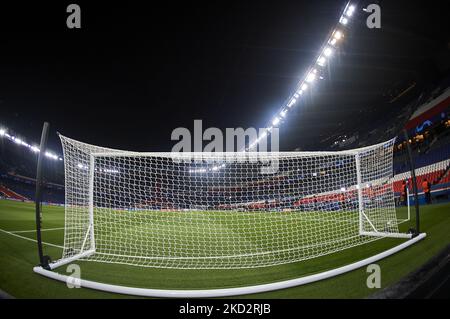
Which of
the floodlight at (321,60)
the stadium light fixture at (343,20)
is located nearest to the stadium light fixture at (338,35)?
the stadium light fixture at (343,20)

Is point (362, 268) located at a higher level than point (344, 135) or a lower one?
lower

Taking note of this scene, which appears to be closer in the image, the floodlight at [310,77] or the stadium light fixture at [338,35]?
the stadium light fixture at [338,35]

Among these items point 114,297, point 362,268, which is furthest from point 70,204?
point 362,268

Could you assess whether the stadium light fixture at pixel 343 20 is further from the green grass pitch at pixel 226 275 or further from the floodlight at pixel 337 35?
the green grass pitch at pixel 226 275

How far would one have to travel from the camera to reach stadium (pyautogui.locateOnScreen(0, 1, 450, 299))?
86.4 inches

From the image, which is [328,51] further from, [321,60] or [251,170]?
[251,170]

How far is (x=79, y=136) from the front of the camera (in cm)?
1390

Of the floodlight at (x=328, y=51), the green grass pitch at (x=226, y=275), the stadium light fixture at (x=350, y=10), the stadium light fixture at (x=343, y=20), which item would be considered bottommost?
the green grass pitch at (x=226, y=275)

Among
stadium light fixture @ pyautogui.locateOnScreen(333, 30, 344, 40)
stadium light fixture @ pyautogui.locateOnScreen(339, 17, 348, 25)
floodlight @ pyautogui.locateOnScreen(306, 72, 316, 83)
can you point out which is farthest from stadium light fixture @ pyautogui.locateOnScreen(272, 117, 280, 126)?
stadium light fixture @ pyautogui.locateOnScreen(339, 17, 348, 25)

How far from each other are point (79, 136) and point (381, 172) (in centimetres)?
1691

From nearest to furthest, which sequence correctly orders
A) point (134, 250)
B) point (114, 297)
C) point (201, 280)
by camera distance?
point (114, 297)
point (201, 280)
point (134, 250)

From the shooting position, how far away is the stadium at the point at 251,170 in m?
2.20

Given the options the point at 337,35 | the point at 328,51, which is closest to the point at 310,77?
the point at 328,51

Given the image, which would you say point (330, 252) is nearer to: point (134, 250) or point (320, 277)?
point (320, 277)
